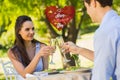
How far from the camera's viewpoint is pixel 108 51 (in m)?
1.95

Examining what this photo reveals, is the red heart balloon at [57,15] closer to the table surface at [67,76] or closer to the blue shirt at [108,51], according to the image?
the table surface at [67,76]

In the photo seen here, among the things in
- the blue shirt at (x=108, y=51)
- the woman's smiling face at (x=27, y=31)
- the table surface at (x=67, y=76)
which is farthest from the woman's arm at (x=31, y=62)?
the blue shirt at (x=108, y=51)

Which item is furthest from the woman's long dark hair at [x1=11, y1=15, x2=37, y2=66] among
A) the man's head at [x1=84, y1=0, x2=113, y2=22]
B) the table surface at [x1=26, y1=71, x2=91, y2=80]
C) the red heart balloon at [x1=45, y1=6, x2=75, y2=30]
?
the man's head at [x1=84, y1=0, x2=113, y2=22]

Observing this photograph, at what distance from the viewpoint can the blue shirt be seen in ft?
6.39

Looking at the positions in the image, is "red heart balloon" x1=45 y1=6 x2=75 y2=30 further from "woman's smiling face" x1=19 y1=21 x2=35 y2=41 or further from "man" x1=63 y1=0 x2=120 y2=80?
"man" x1=63 y1=0 x2=120 y2=80

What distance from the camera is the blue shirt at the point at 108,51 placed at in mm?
1946

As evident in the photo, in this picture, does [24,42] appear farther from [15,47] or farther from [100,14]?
[100,14]

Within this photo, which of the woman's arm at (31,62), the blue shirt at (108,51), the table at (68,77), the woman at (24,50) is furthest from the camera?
the woman at (24,50)

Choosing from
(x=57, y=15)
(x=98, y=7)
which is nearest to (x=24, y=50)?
(x=57, y=15)

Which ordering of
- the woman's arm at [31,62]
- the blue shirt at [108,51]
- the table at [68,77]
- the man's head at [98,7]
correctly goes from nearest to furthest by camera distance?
the blue shirt at [108,51]
the man's head at [98,7]
the table at [68,77]
the woman's arm at [31,62]

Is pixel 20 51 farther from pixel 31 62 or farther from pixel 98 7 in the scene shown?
pixel 98 7

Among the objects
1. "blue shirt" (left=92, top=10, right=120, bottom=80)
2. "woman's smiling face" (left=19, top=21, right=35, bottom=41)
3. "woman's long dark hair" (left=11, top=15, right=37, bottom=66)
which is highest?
"blue shirt" (left=92, top=10, right=120, bottom=80)

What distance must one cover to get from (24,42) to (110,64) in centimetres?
256

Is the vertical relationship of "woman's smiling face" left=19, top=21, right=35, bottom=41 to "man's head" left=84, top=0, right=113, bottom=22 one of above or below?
below
